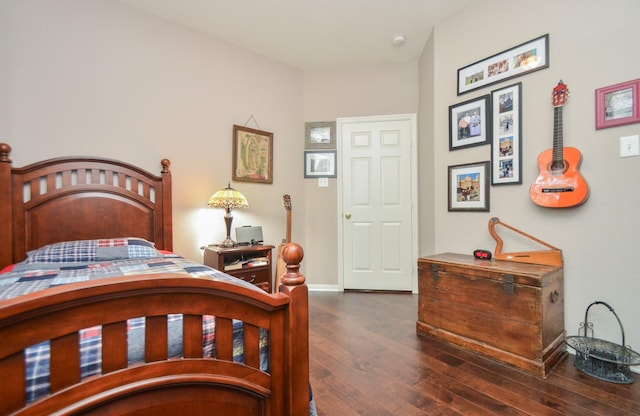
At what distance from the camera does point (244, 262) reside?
103 inches

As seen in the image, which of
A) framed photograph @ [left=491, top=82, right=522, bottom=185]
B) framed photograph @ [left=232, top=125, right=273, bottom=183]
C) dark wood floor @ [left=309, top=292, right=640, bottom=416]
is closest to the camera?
dark wood floor @ [left=309, top=292, right=640, bottom=416]

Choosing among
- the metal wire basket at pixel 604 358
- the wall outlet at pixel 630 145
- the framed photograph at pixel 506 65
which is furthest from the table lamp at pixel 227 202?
the wall outlet at pixel 630 145

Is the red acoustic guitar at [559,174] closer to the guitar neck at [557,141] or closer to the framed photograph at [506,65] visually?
the guitar neck at [557,141]

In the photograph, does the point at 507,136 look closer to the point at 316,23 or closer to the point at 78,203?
the point at 316,23

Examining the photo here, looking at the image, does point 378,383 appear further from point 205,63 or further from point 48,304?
point 205,63

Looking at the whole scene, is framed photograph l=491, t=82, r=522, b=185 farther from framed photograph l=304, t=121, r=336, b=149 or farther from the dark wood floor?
framed photograph l=304, t=121, r=336, b=149

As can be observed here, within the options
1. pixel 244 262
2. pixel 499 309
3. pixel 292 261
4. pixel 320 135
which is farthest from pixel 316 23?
pixel 499 309

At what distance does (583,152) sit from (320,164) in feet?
7.80

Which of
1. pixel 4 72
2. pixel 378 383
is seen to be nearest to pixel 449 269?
pixel 378 383

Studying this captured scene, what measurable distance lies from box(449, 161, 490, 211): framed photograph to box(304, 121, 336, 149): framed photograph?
4.85ft

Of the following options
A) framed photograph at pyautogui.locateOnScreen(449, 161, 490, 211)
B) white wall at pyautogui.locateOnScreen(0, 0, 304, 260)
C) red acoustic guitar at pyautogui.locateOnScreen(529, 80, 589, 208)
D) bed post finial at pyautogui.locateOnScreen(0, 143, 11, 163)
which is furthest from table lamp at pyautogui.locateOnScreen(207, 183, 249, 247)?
red acoustic guitar at pyautogui.locateOnScreen(529, 80, 589, 208)

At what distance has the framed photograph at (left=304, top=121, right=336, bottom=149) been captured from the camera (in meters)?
3.48

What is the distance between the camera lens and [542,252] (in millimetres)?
1914

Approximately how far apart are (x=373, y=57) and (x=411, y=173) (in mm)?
1380
